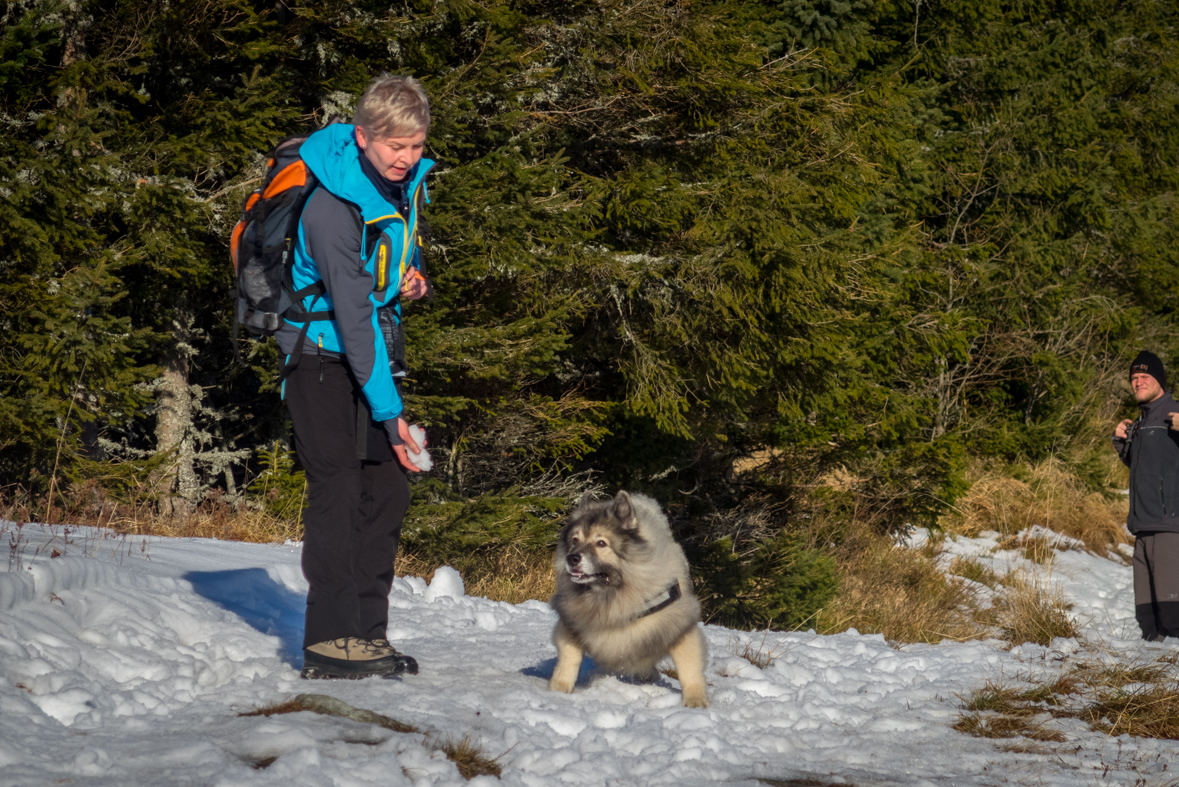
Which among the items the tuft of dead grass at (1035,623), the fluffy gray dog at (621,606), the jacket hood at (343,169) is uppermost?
the jacket hood at (343,169)

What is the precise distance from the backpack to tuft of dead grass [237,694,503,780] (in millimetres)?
1259

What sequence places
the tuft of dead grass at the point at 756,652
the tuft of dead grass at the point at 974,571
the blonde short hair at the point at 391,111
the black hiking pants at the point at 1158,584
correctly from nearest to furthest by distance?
the blonde short hair at the point at 391,111 < the tuft of dead grass at the point at 756,652 < the black hiking pants at the point at 1158,584 < the tuft of dead grass at the point at 974,571

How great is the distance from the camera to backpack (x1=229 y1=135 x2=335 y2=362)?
335cm

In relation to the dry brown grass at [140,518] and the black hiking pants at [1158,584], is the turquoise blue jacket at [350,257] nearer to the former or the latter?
the dry brown grass at [140,518]

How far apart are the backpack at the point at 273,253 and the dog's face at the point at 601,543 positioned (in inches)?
54.3

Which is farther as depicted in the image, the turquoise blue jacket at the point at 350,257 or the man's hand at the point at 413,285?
the man's hand at the point at 413,285

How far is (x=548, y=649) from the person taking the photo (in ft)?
15.9

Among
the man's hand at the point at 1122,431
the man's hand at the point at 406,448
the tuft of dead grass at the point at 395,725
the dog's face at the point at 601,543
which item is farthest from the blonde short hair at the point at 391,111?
the man's hand at the point at 1122,431

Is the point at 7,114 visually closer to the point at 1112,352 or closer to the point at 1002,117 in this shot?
the point at 1002,117

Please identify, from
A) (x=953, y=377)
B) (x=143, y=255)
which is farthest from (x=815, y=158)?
(x=953, y=377)

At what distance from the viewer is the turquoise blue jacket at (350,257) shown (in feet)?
10.8

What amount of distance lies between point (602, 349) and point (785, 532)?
151 inches

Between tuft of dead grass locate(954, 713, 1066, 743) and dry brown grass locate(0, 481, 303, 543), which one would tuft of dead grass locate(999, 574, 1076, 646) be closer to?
tuft of dead grass locate(954, 713, 1066, 743)

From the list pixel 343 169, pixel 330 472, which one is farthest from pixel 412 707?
pixel 343 169
